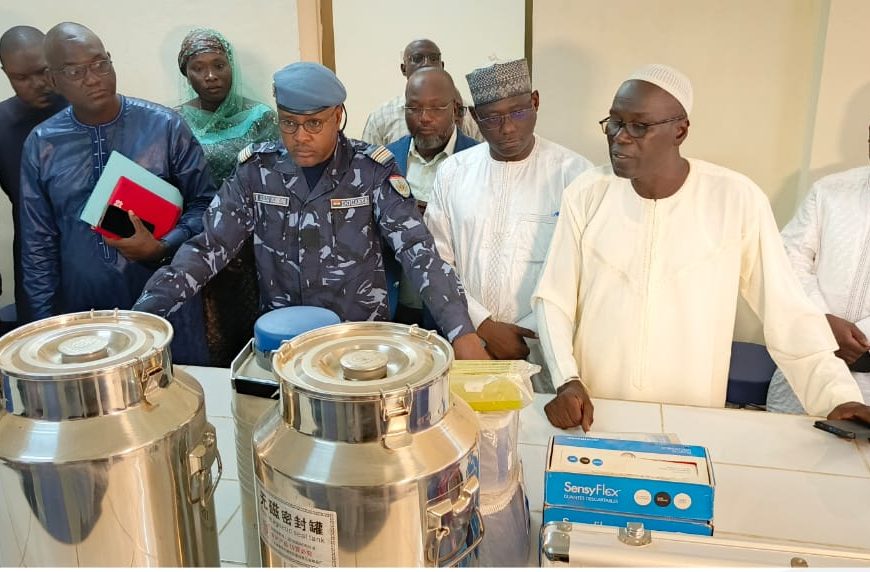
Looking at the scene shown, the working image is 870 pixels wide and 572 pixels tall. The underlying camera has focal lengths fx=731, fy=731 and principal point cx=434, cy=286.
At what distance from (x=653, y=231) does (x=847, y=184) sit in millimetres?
1144

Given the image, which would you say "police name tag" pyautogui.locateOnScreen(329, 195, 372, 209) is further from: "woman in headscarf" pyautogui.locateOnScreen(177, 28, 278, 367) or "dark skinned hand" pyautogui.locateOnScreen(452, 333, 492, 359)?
"woman in headscarf" pyautogui.locateOnScreen(177, 28, 278, 367)

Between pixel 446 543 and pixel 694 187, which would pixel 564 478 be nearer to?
pixel 446 543

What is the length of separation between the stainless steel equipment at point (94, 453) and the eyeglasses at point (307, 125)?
1.26 m

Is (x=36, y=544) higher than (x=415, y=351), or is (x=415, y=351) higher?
(x=415, y=351)

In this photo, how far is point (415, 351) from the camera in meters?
0.90

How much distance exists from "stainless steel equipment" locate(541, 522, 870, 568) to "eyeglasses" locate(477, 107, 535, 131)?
1.75 m

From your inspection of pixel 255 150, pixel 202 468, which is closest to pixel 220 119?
pixel 255 150

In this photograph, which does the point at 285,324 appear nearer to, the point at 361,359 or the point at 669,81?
the point at 361,359

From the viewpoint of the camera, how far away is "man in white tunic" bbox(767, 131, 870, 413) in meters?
2.52

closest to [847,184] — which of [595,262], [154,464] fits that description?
[595,262]

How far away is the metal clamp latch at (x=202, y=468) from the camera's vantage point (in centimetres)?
94

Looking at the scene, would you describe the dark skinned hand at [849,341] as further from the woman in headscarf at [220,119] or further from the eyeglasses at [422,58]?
the woman in headscarf at [220,119]

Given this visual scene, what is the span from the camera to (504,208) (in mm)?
2482

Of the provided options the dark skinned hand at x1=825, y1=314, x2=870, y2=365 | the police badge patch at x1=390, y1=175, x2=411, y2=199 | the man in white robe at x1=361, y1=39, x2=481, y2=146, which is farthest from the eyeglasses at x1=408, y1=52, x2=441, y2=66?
the dark skinned hand at x1=825, y1=314, x2=870, y2=365
